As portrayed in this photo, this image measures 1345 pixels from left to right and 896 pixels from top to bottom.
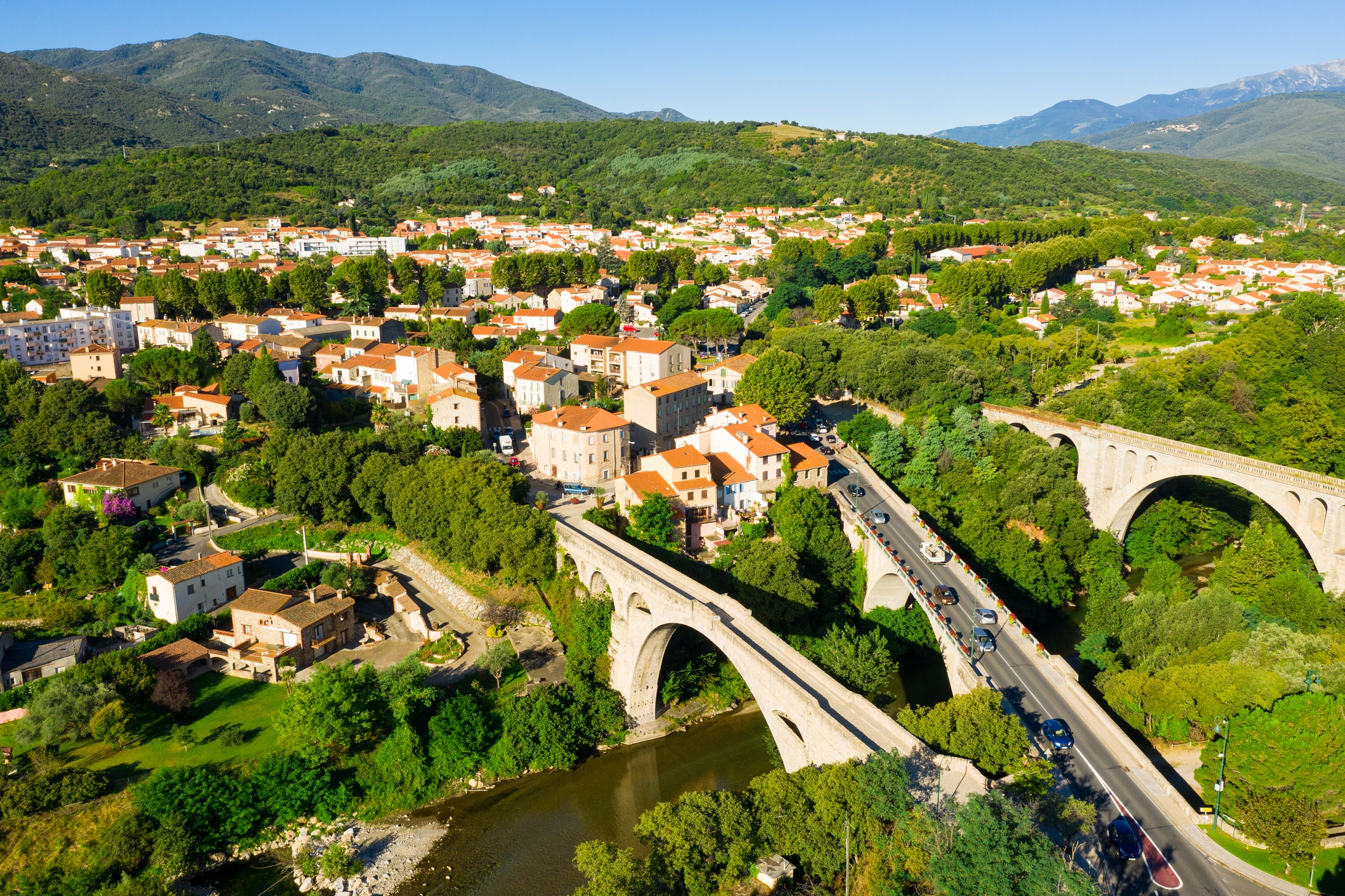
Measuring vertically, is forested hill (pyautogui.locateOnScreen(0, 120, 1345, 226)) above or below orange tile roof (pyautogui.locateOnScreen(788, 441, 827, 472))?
above

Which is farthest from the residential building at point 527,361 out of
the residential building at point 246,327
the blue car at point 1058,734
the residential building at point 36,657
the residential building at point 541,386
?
the blue car at point 1058,734

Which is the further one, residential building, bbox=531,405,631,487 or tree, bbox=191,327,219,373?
tree, bbox=191,327,219,373

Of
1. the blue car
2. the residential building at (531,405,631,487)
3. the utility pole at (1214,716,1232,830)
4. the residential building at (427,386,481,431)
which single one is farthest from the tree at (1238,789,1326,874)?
the residential building at (427,386,481,431)

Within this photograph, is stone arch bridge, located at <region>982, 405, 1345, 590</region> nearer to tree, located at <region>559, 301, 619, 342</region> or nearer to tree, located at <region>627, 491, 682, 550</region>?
tree, located at <region>627, 491, 682, 550</region>

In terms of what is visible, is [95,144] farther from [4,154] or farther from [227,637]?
[227,637]

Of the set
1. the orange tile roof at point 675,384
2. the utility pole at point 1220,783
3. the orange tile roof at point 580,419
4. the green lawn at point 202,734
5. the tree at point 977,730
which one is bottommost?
the green lawn at point 202,734

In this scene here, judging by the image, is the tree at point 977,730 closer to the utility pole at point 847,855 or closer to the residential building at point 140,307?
the utility pole at point 847,855

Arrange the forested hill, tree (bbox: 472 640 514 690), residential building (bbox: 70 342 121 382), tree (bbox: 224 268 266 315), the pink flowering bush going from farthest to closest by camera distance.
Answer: the forested hill, tree (bbox: 224 268 266 315), residential building (bbox: 70 342 121 382), the pink flowering bush, tree (bbox: 472 640 514 690)
